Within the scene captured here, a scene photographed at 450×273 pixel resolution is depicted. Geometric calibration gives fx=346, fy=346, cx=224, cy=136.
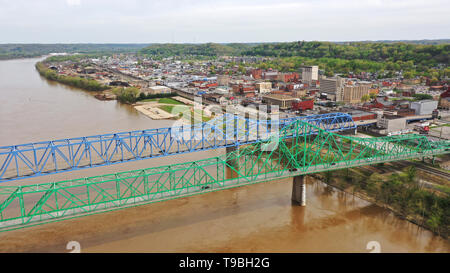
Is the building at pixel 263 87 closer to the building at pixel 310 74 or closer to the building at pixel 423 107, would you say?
the building at pixel 310 74

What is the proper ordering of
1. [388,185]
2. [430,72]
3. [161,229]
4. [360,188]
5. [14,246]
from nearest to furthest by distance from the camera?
[14,246] → [161,229] → [388,185] → [360,188] → [430,72]

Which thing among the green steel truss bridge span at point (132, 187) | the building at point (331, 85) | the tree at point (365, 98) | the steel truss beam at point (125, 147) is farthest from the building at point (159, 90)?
the green steel truss bridge span at point (132, 187)

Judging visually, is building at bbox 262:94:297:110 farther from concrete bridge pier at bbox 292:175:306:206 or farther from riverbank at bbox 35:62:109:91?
riverbank at bbox 35:62:109:91

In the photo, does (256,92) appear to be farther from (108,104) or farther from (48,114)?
(48,114)

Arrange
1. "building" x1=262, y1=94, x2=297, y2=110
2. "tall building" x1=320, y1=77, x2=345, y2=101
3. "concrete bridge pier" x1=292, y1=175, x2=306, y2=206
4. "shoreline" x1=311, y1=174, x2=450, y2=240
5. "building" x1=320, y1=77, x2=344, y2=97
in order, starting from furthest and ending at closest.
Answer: "building" x1=320, y1=77, x2=344, y2=97 < "tall building" x1=320, y1=77, x2=345, y2=101 < "building" x1=262, y1=94, x2=297, y2=110 < "concrete bridge pier" x1=292, y1=175, x2=306, y2=206 < "shoreline" x1=311, y1=174, x2=450, y2=240

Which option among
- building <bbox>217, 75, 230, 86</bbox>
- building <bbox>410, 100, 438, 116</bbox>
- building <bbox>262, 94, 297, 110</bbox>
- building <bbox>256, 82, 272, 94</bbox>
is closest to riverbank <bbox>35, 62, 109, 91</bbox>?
building <bbox>217, 75, 230, 86</bbox>

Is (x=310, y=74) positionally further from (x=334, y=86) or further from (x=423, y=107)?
(x=423, y=107)

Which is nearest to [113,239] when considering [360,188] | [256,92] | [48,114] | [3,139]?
[360,188]
